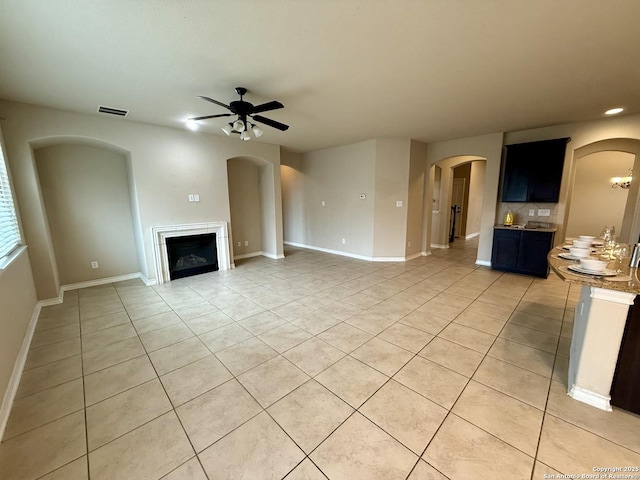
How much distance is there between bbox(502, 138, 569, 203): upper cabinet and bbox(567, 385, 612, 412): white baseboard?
4035 millimetres

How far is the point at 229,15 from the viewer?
1812 mm

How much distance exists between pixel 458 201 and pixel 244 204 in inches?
297

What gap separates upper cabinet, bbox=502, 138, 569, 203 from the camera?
443 cm

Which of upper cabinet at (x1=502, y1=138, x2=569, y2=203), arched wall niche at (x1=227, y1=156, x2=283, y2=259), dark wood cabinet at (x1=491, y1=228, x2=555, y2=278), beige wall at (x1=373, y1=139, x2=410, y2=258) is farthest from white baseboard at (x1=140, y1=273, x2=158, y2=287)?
upper cabinet at (x1=502, y1=138, x2=569, y2=203)

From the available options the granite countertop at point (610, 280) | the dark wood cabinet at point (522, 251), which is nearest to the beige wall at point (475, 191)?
the dark wood cabinet at point (522, 251)

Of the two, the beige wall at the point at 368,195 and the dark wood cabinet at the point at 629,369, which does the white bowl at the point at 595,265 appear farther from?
the beige wall at the point at 368,195

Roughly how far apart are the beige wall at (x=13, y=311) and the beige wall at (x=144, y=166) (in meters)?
0.52

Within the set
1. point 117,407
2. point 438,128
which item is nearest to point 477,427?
point 117,407

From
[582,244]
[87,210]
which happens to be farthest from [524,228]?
[87,210]

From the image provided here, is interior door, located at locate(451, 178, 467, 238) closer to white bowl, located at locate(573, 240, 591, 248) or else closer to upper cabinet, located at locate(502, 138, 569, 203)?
upper cabinet, located at locate(502, 138, 569, 203)

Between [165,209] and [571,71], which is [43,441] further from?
[571,71]

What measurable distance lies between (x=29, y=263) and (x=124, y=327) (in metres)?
1.71

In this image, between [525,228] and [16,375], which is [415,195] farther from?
[16,375]

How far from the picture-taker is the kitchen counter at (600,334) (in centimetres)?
165
